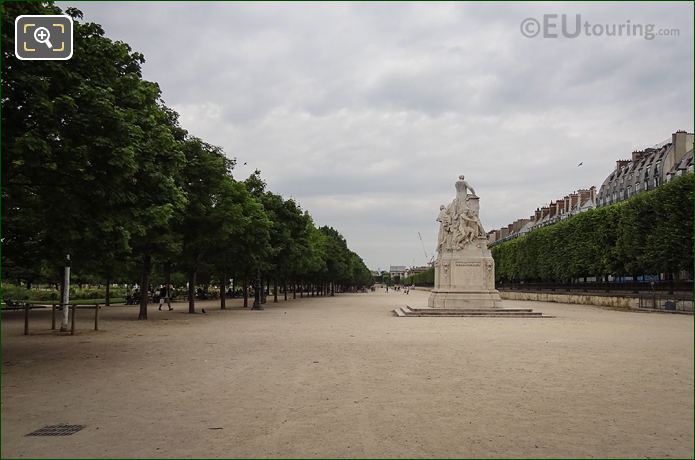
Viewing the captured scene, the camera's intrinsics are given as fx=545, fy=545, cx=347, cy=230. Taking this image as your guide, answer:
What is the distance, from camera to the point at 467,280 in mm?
37750

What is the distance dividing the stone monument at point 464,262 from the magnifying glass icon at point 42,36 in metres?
31.7

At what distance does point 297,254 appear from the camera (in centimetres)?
5062

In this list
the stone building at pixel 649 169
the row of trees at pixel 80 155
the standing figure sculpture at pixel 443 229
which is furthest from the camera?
the stone building at pixel 649 169

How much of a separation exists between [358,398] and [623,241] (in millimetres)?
46263

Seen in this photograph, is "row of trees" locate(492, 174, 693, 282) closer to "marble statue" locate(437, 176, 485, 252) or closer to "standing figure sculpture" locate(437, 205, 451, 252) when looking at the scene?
"marble statue" locate(437, 176, 485, 252)

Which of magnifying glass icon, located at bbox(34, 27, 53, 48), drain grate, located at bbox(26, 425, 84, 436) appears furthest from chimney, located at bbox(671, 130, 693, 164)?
drain grate, located at bbox(26, 425, 84, 436)

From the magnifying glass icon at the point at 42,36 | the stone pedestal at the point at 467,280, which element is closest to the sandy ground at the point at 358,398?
the magnifying glass icon at the point at 42,36

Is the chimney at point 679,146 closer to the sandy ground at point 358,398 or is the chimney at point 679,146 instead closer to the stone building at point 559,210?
the stone building at point 559,210

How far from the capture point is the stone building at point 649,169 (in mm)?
75062

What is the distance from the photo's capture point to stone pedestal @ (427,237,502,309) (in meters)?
36.8

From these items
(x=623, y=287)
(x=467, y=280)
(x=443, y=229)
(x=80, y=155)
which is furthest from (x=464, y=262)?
(x=80, y=155)

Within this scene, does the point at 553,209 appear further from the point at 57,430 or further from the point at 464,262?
the point at 57,430

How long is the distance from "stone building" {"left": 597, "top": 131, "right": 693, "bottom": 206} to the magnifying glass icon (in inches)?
2888

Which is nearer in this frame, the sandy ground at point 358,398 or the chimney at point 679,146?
the sandy ground at point 358,398
